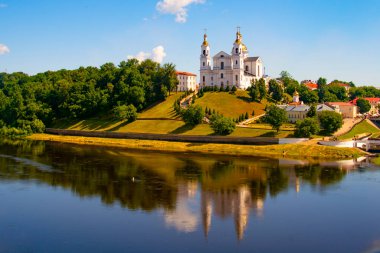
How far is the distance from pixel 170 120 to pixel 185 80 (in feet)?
134

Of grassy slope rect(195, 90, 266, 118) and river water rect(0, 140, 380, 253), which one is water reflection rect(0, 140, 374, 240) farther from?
grassy slope rect(195, 90, 266, 118)

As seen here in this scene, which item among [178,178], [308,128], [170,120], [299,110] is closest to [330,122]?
[308,128]

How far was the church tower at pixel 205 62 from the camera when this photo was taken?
115037 mm

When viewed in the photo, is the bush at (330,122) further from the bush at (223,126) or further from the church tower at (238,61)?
the church tower at (238,61)

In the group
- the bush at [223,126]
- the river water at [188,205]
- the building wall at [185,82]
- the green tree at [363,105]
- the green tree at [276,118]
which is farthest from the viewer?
the building wall at [185,82]

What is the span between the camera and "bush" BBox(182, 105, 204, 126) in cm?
8575

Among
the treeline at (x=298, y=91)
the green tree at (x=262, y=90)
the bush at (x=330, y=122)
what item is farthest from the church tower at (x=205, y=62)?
the bush at (x=330, y=122)

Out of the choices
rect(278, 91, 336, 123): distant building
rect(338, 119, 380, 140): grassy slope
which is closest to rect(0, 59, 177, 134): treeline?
rect(278, 91, 336, 123): distant building

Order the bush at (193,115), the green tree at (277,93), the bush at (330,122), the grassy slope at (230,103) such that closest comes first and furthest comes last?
the bush at (330,122) < the bush at (193,115) < the grassy slope at (230,103) < the green tree at (277,93)

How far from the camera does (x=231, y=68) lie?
371 feet

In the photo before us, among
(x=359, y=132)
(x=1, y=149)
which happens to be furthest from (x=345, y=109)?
(x=1, y=149)

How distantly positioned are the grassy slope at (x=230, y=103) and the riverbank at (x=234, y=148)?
1829 centimetres

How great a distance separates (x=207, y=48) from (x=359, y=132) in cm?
4814

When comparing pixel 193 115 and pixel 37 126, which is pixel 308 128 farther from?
pixel 37 126
